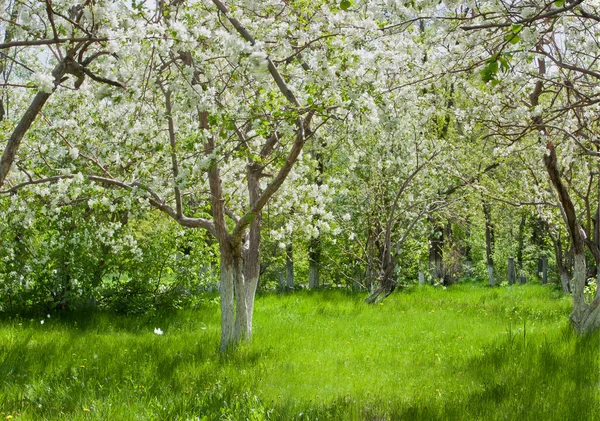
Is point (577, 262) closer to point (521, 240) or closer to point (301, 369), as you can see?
point (301, 369)

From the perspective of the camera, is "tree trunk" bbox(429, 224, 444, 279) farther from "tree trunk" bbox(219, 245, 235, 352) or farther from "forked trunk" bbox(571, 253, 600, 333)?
"tree trunk" bbox(219, 245, 235, 352)

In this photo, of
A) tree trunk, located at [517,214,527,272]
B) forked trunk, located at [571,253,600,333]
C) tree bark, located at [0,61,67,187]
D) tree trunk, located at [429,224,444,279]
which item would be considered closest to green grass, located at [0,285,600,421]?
forked trunk, located at [571,253,600,333]

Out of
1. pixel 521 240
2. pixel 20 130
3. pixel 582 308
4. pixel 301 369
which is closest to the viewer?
pixel 20 130

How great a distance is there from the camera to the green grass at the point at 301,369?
4.98 metres

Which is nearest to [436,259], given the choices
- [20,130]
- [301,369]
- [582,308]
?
[582,308]

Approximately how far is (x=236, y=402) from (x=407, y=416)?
160cm

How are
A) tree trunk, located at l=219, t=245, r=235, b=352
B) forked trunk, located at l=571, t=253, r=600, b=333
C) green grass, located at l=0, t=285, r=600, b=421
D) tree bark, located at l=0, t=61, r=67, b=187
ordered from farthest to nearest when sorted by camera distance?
forked trunk, located at l=571, t=253, r=600, b=333 < tree trunk, located at l=219, t=245, r=235, b=352 < tree bark, located at l=0, t=61, r=67, b=187 < green grass, located at l=0, t=285, r=600, b=421

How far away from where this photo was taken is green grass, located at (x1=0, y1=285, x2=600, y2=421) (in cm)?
498

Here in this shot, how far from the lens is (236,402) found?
16.1ft

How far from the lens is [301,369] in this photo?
6.84 meters

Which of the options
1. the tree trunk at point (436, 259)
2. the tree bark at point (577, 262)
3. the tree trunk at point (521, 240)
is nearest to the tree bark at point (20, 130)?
the tree bark at point (577, 262)

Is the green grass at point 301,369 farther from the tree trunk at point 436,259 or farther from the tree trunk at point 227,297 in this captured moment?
the tree trunk at point 436,259

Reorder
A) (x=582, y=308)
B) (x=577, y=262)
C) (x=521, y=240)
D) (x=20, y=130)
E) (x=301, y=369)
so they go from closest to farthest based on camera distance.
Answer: (x=20, y=130), (x=301, y=369), (x=582, y=308), (x=577, y=262), (x=521, y=240)

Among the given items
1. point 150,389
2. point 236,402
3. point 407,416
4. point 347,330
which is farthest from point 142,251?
point 407,416
